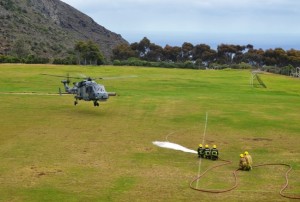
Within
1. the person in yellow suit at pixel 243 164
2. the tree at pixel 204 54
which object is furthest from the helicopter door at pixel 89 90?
the tree at pixel 204 54

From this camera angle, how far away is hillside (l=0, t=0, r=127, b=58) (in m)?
121

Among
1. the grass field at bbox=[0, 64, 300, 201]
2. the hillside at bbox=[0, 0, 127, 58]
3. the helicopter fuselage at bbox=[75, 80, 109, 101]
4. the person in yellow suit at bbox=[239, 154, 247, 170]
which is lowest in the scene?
the grass field at bbox=[0, 64, 300, 201]

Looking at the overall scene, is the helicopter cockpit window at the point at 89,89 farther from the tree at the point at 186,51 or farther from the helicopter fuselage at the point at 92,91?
the tree at the point at 186,51

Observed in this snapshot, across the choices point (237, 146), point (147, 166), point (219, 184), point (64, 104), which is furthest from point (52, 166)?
point (64, 104)

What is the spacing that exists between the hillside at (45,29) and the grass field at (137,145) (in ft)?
251

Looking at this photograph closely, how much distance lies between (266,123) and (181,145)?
10.5 meters

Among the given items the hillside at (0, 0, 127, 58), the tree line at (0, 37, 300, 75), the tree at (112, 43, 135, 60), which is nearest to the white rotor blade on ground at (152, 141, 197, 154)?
the tree line at (0, 37, 300, 75)

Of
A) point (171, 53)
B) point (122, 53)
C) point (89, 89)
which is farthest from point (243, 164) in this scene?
point (171, 53)

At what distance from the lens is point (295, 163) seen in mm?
22438

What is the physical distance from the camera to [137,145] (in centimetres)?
2612

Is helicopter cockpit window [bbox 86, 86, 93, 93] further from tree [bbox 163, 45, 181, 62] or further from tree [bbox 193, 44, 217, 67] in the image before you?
tree [bbox 163, 45, 181, 62]

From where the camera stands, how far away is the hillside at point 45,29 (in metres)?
121

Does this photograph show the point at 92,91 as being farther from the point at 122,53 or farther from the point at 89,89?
the point at 122,53

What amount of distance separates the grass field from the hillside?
76570 millimetres
